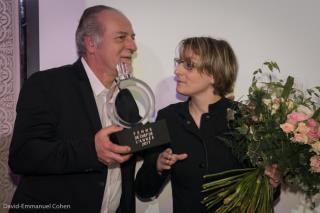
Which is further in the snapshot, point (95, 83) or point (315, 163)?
point (95, 83)

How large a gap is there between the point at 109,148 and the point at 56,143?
0.25 meters

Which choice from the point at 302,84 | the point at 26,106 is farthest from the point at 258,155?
the point at 26,106

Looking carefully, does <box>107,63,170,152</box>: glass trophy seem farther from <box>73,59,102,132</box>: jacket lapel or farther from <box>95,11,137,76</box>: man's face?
<box>95,11,137,76</box>: man's face

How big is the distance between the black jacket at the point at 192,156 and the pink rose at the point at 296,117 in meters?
0.37

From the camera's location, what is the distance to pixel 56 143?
132 centimetres

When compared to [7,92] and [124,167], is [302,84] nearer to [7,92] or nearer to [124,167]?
[124,167]

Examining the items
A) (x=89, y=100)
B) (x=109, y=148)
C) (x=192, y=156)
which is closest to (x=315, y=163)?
(x=192, y=156)

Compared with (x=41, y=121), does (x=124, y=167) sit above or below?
below

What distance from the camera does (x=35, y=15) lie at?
1.81m

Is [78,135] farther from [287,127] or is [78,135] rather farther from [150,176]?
[287,127]

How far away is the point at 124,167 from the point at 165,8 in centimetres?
88

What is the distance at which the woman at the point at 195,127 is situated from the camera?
155 cm

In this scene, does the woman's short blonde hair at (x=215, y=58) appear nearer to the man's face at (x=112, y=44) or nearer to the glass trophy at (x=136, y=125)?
the man's face at (x=112, y=44)

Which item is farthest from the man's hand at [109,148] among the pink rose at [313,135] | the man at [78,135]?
the pink rose at [313,135]
